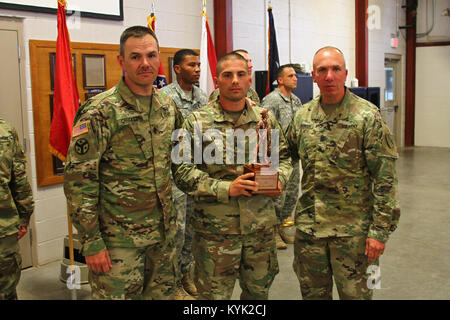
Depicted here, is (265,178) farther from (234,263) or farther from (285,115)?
(285,115)

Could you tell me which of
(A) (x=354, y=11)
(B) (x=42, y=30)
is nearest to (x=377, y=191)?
(B) (x=42, y=30)

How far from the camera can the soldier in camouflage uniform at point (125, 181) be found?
188 cm

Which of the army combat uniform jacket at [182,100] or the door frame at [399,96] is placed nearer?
the army combat uniform jacket at [182,100]

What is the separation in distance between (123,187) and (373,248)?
3.75 ft

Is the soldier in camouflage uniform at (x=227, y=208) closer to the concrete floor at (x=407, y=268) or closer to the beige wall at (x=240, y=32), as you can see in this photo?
the concrete floor at (x=407, y=268)

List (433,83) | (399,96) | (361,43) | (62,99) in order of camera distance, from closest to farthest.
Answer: (62,99), (361,43), (433,83), (399,96)

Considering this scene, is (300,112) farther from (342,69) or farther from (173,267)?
(173,267)

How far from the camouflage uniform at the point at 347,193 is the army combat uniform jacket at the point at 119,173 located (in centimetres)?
69

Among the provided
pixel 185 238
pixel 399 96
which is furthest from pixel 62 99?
pixel 399 96

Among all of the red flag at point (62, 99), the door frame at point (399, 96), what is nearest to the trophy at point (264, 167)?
the red flag at point (62, 99)

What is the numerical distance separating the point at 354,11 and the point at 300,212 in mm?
7264

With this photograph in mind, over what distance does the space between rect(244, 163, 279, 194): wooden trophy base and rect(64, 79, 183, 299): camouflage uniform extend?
0.39 meters

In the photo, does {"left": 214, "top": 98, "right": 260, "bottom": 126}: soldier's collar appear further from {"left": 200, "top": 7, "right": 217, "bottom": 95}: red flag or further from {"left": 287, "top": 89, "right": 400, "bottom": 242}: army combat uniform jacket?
{"left": 200, "top": 7, "right": 217, "bottom": 95}: red flag

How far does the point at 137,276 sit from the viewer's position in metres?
1.99
